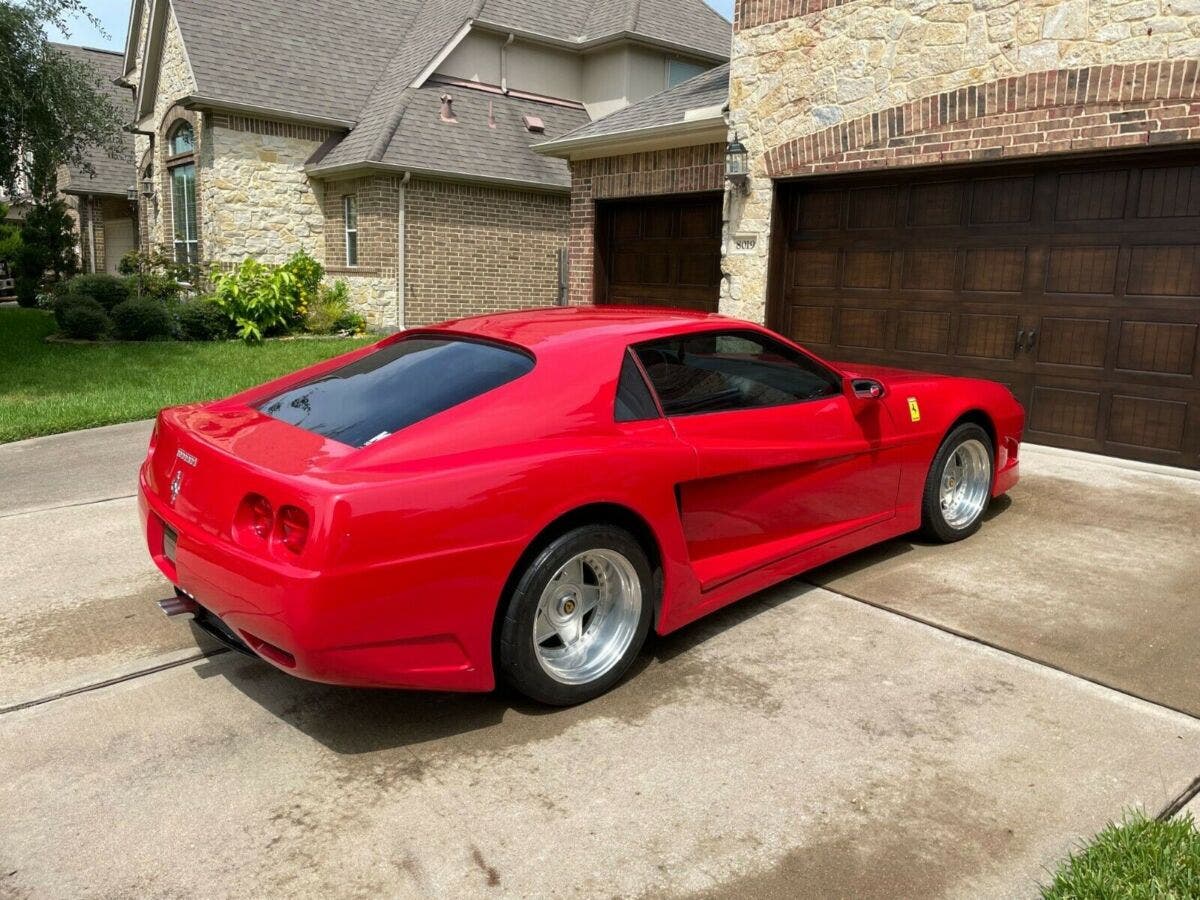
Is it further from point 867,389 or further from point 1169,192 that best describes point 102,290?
point 1169,192

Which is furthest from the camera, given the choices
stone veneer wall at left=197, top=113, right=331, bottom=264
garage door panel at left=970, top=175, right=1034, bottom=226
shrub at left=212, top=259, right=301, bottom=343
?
stone veneer wall at left=197, top=113, right=331, bottom=264

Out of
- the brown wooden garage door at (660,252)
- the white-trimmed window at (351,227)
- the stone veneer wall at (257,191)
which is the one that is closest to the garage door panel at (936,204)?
the brown wooden garage door at (660,252)

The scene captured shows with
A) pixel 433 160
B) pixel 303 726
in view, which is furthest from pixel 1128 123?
pixel 433 160

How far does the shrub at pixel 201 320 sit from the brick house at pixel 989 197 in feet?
28.1

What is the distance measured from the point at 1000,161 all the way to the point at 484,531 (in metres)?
6.64

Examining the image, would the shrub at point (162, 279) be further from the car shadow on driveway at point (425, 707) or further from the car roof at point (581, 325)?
the car shadow on driveway at point (425, 707)

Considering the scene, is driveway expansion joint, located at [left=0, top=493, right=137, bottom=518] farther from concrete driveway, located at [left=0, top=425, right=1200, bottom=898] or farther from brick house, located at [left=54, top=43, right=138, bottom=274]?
brick house, located at [left=54, top=43, right=138, bottom=274]

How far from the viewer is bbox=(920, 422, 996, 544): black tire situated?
508cm

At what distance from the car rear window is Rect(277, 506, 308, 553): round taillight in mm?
367

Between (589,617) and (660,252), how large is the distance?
8.52 meters

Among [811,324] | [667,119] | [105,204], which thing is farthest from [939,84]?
[105,204]

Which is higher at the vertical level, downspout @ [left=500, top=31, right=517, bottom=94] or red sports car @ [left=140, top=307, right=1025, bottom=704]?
downspout @ [left=500, top=31, right=517, bottom=94]

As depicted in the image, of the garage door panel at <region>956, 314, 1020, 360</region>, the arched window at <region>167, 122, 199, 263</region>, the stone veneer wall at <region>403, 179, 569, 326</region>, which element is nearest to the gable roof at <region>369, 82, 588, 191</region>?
the stone veneer wall at <region>403, 179, 569, 326</region>

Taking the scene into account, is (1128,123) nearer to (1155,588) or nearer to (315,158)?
(1155,588)
